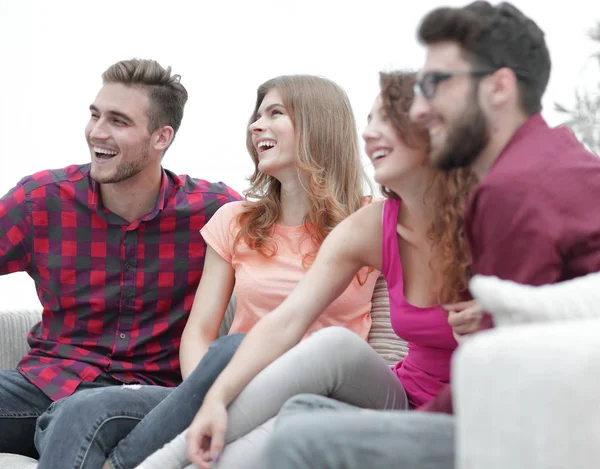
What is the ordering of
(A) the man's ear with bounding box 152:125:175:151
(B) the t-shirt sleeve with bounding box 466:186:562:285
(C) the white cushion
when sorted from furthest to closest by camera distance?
(A) the man's ear with bounding box 152:125:175:151 → (B) the t-shirt sleeve with bounding box 466:186:562:285 → (C) the white cushion

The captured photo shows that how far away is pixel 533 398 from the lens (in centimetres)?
95

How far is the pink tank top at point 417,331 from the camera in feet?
5.38

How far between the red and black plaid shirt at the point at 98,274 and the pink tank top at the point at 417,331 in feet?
2.56

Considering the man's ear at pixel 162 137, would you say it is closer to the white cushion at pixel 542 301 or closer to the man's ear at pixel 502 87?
the man's ear at pixel 502 87

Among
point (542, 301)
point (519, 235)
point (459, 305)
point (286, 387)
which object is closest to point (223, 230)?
point (286, 387)

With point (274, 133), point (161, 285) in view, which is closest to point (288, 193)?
point (274, 133)

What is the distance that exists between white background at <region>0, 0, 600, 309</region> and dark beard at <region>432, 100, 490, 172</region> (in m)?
1.98

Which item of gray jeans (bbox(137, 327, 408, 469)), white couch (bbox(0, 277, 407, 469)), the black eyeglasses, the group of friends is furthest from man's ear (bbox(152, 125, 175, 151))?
the black eyeglasses

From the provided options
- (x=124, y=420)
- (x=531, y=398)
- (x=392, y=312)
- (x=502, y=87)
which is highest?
(x=502, y=87)

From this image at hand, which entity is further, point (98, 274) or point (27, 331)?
point (27, 331)

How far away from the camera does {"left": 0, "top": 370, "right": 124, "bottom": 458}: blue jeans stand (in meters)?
2.17

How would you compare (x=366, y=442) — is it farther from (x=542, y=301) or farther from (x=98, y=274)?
(x=98, y=274)

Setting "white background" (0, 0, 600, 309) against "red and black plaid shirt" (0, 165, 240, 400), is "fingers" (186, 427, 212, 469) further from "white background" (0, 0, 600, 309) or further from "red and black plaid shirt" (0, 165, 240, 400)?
"white background" (0, 0, 600, 309)

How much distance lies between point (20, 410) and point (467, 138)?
1.41 meters
